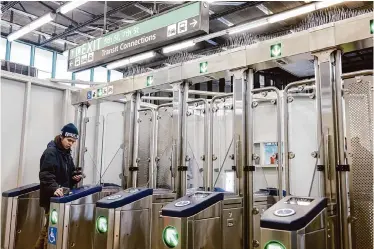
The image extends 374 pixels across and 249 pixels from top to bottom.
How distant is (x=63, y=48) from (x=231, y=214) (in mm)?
9764

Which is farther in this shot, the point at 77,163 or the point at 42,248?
the point at 77,163

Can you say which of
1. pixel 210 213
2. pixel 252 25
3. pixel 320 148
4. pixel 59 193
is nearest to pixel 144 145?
pixel 59 193

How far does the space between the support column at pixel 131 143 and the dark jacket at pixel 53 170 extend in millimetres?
624

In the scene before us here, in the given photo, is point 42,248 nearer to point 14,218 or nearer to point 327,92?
point 14,218

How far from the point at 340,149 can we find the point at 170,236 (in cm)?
144

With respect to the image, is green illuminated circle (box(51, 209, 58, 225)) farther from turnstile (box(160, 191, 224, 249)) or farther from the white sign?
the white sign

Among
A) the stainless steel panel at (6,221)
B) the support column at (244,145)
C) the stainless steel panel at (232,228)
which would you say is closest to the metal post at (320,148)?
the support column at (244,145)

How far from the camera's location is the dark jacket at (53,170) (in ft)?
11.6

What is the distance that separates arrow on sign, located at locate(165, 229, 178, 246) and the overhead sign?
5.67 feet

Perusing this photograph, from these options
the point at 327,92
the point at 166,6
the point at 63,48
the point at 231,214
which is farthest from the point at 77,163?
the point at 63,48

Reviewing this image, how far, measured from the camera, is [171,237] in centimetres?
265

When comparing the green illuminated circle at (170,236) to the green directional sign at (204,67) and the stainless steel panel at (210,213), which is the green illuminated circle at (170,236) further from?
the green directional sign at (204,67)

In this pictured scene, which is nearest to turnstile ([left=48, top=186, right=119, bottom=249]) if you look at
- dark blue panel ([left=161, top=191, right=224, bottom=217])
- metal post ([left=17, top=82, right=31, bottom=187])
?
dark blue panel ([left=161, top=191, right=224, bottom=217])

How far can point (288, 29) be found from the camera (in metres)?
7.71
